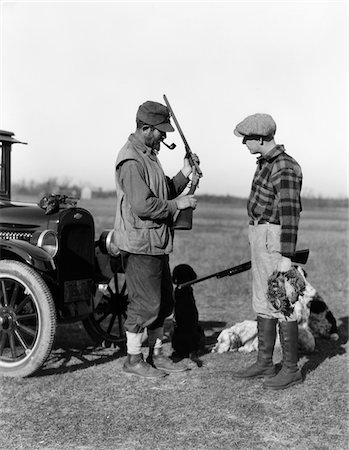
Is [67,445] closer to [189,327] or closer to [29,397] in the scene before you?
[29,397]

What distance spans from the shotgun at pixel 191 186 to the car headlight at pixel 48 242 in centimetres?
106

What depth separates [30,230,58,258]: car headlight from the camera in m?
5.05

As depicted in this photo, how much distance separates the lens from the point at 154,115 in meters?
4.68

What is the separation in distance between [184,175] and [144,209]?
77 centimetres

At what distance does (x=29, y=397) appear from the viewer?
4207mm

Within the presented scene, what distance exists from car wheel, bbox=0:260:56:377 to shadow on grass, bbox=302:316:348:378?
6.74 feet

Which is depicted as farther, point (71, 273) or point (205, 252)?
point (205, 252)

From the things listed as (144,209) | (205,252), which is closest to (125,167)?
(144,209)

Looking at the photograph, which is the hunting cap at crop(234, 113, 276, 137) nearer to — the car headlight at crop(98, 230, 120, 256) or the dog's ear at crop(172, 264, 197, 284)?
the dog's ear at crop(172, 264, 197, 284)

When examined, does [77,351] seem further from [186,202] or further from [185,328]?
[186,202]

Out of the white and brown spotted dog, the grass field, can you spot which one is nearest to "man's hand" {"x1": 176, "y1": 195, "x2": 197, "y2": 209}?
the grass field

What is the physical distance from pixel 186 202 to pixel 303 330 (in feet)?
5.94

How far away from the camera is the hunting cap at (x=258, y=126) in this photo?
177 inches

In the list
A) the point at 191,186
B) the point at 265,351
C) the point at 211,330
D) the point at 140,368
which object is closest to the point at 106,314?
the point at 140,368
